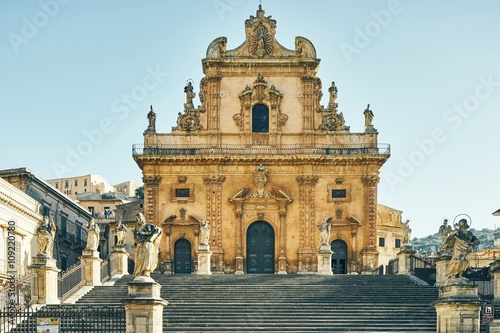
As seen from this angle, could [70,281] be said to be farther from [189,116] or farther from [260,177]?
[189,116]

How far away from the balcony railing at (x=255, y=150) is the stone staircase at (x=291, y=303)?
1153 centimetres

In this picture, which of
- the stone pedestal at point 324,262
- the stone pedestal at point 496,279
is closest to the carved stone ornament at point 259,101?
the stone pedestal at point 324,262

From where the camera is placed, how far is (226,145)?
46594mm

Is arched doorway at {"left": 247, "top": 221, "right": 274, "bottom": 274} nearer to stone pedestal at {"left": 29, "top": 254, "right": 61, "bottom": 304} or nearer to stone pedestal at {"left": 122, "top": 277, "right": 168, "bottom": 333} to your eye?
stone pedestal at {"left": 29, "top": 254, "right": 61, "bottom": 304}

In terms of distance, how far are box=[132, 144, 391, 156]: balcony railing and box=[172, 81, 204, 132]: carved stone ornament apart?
117 cm

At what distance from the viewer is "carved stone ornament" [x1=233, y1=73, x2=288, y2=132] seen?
4659 cm

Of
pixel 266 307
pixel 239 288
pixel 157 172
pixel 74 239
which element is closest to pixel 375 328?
pixel 266 307

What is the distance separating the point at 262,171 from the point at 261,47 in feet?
25.2

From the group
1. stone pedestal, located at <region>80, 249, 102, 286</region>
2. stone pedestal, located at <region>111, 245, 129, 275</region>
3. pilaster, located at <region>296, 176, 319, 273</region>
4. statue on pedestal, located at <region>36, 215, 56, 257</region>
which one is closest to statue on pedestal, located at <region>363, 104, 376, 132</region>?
pilaster, located at <region>296, 176, 319, 273</region>

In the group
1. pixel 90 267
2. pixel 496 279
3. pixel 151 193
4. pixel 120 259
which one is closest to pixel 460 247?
pixel 496 279

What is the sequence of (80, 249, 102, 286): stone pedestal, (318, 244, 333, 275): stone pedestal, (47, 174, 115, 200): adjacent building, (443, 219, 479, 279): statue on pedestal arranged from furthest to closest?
1. (47, 174, 115, 200): adjacent building
2. (318, 244, 333, 275): stone pedestal
3. (80, 249, 102, 286): stone pedestal
4. (443, 219, 479, 279): statue on pedestal

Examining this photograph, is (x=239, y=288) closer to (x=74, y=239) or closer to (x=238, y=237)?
(x=238, y=237)

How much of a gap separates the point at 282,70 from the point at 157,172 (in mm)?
9793

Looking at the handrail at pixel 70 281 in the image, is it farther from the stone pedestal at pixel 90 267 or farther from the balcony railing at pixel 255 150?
the balcony railing at pixel 255 150
